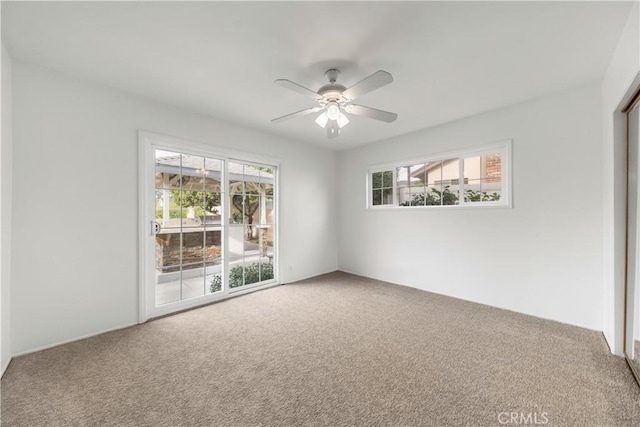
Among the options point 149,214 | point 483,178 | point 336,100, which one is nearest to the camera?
point 336,100

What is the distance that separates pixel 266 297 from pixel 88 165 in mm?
2492

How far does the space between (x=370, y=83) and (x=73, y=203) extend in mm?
2859

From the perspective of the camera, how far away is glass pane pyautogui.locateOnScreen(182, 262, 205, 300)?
→ 3.22m

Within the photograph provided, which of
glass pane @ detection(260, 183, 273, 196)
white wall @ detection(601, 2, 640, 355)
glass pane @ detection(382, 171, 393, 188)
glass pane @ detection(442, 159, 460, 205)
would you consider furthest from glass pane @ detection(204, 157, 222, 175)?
white wall @ detection(601, 2, 640, 355)

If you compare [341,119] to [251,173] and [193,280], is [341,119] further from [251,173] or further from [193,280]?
[193,280]

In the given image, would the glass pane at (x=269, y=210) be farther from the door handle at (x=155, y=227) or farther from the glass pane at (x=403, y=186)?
the glass pane at (x=403, y=186)

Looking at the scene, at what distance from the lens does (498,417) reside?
58.7 inches

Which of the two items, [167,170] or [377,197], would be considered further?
[377,197]

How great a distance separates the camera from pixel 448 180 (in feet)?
12.1

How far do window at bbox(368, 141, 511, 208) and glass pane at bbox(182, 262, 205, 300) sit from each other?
300 centimetres

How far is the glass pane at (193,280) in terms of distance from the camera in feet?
10.6

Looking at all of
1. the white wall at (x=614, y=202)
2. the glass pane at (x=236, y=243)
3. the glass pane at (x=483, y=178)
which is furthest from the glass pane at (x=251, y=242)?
the white wall at (x=614, y=202)

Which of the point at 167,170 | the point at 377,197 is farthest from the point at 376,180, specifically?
the point at 167,170

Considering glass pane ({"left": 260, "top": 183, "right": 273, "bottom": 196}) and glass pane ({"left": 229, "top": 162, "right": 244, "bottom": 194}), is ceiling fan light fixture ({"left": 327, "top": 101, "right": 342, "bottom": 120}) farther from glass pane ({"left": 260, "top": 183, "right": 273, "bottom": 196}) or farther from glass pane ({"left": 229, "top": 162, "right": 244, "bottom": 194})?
glass pane ({"left": 260, "top": 183, "right": 273, "bottom": 196})
